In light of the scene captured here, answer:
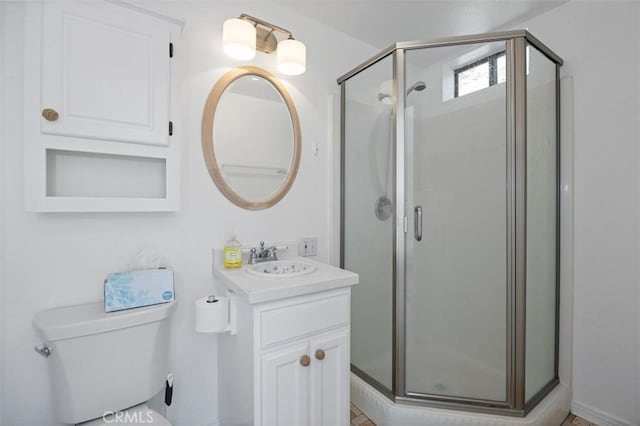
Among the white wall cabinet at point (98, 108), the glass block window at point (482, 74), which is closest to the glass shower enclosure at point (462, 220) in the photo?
the glass block window at point (482, 74)

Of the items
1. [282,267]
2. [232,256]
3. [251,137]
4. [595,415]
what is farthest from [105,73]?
[595,415]

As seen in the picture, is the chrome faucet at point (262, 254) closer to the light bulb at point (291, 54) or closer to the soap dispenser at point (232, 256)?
the soap dispenser at point (232, 256)

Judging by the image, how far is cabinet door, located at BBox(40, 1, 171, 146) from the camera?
1.07 meters

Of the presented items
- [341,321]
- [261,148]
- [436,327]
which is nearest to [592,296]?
[436,327]

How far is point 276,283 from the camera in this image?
1.21 m

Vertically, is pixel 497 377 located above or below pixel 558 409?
above

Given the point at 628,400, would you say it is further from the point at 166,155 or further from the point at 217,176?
the point at 166,155

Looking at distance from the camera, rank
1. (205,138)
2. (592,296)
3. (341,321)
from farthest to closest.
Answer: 1. (592,296)
2. (205,138)
3. (341,321)

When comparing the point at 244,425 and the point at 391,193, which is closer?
the point at 244,425

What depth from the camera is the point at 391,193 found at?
166 centimetres

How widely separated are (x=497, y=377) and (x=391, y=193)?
110cm

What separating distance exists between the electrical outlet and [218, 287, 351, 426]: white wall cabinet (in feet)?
1.84

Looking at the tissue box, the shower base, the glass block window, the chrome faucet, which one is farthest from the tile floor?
the glass block window

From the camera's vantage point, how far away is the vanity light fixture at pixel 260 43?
1.44 metres
